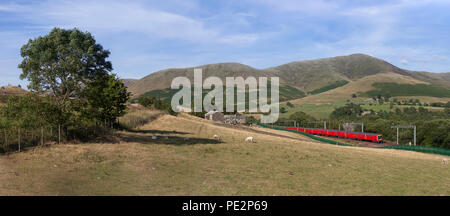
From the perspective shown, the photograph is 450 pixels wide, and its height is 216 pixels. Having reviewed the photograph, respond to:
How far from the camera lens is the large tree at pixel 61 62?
36.8 metres

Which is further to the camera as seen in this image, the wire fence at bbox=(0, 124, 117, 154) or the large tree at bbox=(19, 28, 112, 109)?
the large tree at bbox=(19, 28, 112, 109)

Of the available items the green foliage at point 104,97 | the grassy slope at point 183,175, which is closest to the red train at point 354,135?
the grassy slope at point 183,175

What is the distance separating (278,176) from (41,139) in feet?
73.6

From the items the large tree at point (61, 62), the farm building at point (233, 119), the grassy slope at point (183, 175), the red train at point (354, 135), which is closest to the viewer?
the grassy slope at point (183, 175)

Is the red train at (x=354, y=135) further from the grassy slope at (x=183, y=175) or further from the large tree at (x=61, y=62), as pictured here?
the large tree at (x=61, y=62)

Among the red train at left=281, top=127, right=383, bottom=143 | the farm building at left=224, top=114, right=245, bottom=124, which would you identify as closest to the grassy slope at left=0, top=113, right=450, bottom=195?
the red train at left=281, top=127, right=383, bottom=143

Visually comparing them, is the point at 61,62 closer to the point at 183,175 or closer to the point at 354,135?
the point at 183,175

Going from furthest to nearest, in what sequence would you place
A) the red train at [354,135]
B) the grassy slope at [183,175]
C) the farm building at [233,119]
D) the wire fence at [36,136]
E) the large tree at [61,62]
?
the farm building at [233,119] < the red train at [354,135] < the large tree at [61,62] < the wire fence at [36,136] < the grassy slope at [183,175]

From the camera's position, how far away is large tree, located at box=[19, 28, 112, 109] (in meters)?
36.8

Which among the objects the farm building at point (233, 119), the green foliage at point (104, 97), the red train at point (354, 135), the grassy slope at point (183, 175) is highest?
the green foliage at point (104, 97)

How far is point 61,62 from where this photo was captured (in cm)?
3738

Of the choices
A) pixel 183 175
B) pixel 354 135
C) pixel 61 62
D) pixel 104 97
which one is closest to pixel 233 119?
pixel 354 135

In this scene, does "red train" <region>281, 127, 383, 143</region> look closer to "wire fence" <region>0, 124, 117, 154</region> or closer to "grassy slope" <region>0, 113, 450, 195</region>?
"grassy slope" <region>0, 113, 450, 195</region>
